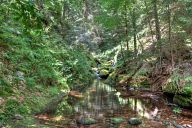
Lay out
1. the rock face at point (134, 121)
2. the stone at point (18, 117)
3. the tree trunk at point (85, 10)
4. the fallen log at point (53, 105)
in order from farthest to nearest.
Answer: the tree trunk at point (85, 10), the fallen log at point (53, 105), the rock face at point (134, 121), the stone at point (18, 117)

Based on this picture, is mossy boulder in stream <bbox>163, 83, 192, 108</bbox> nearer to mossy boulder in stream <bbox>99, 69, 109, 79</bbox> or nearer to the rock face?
the rock face

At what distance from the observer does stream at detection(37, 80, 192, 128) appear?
374 inches

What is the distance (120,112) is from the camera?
11.5 m

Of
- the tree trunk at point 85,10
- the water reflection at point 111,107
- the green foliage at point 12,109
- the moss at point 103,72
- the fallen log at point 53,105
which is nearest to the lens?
the green foliage at point 12,109

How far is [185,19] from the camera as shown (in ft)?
48.4

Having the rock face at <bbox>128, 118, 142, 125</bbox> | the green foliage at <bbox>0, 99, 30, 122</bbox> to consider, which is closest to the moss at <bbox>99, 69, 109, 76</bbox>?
the rock face at <bbox>128, 118, 142, 125</bbox>

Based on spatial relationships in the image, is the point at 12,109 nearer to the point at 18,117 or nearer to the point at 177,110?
the point at 18,117

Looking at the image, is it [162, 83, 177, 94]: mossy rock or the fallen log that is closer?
the fallen log

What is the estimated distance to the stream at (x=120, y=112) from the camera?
31.2 ft

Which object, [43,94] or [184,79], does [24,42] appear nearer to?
[43,94]

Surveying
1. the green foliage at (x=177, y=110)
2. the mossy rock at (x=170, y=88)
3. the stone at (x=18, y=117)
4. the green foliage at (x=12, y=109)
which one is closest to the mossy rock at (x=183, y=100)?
the green foliage at (x=177, y=110)

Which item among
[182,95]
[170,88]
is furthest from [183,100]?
[170,88]

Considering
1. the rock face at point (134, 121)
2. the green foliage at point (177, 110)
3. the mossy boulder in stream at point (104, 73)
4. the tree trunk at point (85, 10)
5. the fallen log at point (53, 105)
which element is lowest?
the rock face at point (134, 121)

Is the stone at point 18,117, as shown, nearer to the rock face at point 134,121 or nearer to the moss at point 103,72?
Answer: the rock face at point 134,121
